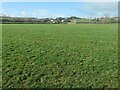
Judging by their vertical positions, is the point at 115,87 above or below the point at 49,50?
below

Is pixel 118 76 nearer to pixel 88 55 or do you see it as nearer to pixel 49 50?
pixel 88 55

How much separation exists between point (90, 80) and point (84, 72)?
0.83 metres

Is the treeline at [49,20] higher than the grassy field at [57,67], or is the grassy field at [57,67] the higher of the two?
the treeline at [49,20]

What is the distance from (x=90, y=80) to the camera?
9.88m

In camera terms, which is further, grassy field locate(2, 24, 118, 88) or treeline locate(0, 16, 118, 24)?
treeline locate(0, 16, 118, 24)

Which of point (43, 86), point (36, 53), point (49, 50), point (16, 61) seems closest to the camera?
point (43, 86)

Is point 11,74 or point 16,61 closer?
point 11,74

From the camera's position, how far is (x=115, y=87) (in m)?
9.50

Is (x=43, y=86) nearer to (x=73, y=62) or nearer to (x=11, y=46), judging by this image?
(x=73, y=62)

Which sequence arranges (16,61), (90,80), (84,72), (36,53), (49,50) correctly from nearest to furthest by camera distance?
(90,80)
(84,72)
(16,61)
(36,53)
(49,50)

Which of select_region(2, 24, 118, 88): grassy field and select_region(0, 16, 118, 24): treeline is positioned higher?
select_region(0, 16, 118, 24): treeline

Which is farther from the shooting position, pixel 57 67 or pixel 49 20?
pixel 49 20

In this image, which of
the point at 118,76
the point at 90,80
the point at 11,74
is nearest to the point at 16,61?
the point at 11,74

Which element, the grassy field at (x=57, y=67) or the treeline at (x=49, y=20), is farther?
the treeline at (x=49, y=20)
